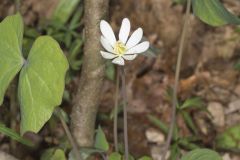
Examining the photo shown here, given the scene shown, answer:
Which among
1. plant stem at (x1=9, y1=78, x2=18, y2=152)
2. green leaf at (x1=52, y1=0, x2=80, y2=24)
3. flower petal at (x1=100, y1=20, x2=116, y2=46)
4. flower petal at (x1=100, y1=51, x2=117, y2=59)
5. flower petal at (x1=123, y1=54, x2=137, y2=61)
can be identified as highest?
flower petal at (x1=100, y1=20, x2=116, y2=46)

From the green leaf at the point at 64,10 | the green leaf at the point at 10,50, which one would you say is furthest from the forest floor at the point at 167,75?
the green leaf at the point at 10,50

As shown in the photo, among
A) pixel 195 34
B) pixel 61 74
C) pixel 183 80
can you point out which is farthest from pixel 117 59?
pixel 195 34

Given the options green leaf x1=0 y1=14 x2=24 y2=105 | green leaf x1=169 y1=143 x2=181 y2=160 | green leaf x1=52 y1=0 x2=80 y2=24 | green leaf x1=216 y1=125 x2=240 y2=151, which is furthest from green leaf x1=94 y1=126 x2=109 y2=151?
green leaf x1=52 y1=0 x2=80 y2=24

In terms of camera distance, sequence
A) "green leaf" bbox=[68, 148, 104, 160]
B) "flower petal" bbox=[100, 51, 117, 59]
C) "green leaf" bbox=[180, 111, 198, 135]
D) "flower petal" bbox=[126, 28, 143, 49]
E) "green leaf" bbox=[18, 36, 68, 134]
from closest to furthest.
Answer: "green leaf" bbox=[18, 36, 68, 134]
"flower petal" bbox=[100, 51, 117, 59]
"flower petal" bbox=[126, 28, 143, 49]
"green leaf" bbox=[68, 148, 104, 160]
"green leaf" bbox=[180, 111, 198, 135]

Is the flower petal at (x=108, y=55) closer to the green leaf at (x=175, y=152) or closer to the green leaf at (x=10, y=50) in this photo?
the green leaf at (x=10, y=50)

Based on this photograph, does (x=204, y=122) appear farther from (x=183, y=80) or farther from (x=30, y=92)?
(x=30, y=92)

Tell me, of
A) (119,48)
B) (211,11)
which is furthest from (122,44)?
(211,11)

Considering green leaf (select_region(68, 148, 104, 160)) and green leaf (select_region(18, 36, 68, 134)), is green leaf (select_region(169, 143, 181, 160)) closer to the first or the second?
green leaf (select_region(68, 148, 104, 160))
